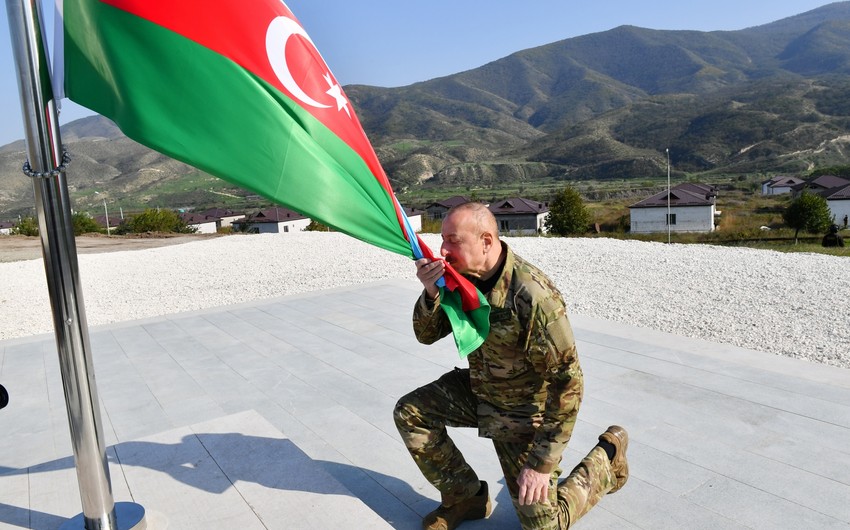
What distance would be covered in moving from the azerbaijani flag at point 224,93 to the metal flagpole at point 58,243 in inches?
4.4

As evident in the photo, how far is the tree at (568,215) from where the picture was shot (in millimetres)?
55406

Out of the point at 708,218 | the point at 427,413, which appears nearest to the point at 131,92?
the point at 427,413

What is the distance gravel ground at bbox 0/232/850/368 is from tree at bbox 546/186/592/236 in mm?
39273

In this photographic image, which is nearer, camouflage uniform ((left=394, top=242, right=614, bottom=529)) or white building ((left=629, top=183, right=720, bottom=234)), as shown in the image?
camouflage uniform ((left=394, top=242, right=614, bottom=529))

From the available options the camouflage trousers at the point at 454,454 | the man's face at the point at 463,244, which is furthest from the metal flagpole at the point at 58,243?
the man's face at the point at 463,244

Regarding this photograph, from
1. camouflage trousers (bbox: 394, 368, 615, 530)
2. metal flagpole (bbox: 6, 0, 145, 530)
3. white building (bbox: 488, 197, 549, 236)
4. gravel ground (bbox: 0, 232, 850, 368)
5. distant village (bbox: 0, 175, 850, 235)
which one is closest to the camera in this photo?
metal flagpole (bbox: 6, 0, 145, 530)

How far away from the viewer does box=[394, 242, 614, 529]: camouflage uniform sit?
2619 mm

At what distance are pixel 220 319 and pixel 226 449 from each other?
471 cm

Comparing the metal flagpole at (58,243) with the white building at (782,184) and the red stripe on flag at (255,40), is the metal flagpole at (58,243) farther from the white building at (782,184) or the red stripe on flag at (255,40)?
the white building at (782,184)

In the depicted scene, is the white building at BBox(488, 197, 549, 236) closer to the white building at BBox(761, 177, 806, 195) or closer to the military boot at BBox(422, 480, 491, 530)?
the white building at BBox(761, 177, 806, 195)

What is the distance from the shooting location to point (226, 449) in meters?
4.00

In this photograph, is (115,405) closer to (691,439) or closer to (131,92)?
(131,92)

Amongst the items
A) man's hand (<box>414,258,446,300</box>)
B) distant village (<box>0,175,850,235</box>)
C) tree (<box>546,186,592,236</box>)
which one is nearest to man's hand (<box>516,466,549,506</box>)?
man's hand (<box>414,258,446,300</box>)

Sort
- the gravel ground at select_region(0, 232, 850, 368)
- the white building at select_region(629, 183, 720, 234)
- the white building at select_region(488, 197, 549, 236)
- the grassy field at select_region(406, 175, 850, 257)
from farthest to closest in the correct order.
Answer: the white building at select_region(488, 197, 549, 236)
the white building at select_region(629, 183, 720, 234)
the grassy field at select_region(406, 175, 850, 257)
the gravel ground at select_region(0, 232, 850, 368)
